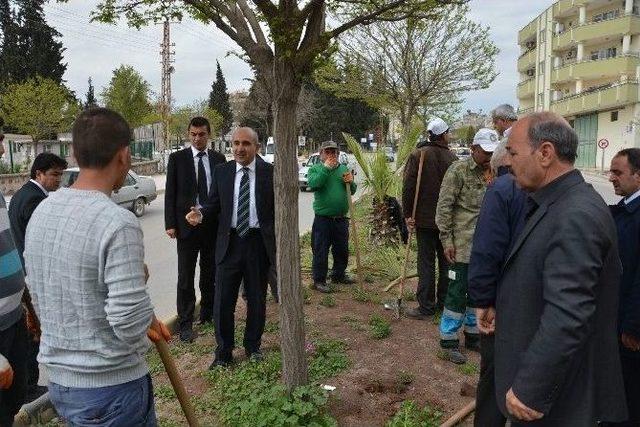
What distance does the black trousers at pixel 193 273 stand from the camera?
5016 millimetres

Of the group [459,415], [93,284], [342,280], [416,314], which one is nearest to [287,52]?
[93,284]

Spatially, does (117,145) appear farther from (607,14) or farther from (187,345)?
(607,14)

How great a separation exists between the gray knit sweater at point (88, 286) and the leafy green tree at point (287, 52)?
1.53 meters

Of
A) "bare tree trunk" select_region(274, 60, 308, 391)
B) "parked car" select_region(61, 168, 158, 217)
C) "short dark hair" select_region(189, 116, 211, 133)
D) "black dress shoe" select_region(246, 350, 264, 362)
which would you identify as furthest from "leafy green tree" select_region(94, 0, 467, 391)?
"parked car" select_region(61, 168, 158, 217)

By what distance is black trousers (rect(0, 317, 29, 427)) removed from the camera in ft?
8.82

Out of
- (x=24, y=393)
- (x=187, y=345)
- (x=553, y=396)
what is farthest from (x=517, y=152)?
(x=187, y=345)

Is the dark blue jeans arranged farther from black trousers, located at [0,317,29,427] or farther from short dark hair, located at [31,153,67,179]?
short dark hair, located at [31,153,67,179]

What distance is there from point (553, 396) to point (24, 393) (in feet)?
8.66

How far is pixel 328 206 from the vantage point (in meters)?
6.57

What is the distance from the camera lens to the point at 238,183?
4.36 metres

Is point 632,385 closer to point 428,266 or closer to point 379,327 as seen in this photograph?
point 379,327

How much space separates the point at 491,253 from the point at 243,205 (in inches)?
87.7

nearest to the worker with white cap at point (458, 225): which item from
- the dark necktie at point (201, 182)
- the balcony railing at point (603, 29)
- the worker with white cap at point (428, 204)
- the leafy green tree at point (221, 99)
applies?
the worker with white cap at point (428, 204)

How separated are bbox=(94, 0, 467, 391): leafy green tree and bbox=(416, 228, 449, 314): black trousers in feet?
7.00
